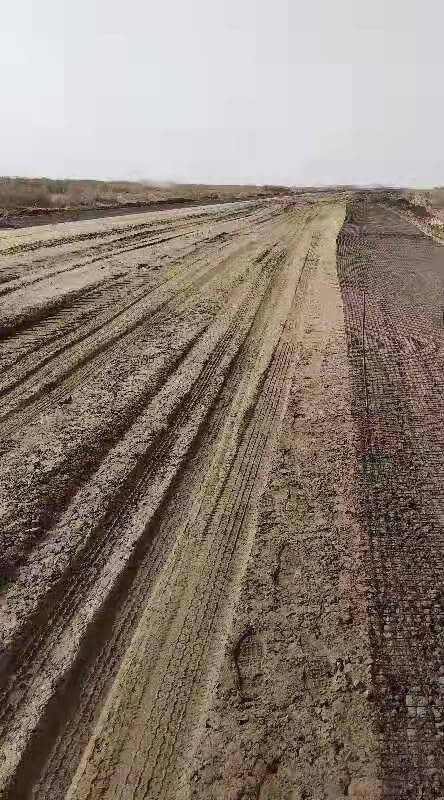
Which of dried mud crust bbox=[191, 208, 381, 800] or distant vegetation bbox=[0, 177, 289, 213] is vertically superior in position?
distant vegetation bbox=[0, 177, 289, 213]

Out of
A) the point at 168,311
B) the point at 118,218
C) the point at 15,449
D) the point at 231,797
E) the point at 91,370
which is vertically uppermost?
the point at 118,218

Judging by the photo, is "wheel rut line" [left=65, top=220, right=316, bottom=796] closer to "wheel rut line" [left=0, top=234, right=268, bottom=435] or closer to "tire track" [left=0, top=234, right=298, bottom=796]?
"tire track" [left=0, top=234, right=298, bottom=796]

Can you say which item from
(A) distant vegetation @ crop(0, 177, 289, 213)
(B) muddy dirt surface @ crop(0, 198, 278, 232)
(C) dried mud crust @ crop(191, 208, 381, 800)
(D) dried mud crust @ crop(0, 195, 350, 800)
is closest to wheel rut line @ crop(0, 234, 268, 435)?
(D) dried mud crust @ crop(0, 195, 350, 800)

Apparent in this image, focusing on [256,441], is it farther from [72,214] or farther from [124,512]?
[72,214]

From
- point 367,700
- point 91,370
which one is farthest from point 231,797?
point 91,370

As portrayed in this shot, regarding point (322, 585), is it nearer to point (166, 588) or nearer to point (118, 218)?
point (166, 588)

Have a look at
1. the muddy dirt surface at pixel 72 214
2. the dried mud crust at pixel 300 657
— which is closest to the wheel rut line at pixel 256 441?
the dried mud crust at pixel 300 657
